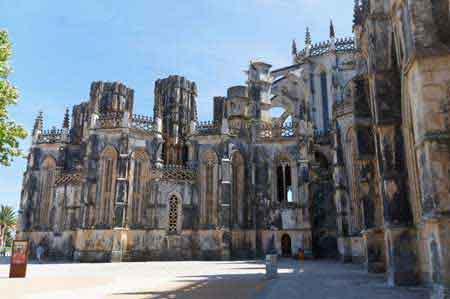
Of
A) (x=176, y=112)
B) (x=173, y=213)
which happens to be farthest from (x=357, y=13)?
(x=176, y=112)

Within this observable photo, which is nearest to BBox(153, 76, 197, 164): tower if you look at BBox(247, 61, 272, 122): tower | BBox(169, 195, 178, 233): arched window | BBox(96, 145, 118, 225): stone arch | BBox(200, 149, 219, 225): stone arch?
BBox(247, 61, 272, 122): tower

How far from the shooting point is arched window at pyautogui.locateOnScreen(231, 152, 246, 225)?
3222 centimetres

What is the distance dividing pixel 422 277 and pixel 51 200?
33.2 meters

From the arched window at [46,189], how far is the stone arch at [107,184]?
7.96m

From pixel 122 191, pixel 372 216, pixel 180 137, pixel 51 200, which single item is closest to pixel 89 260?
pixel 122 191

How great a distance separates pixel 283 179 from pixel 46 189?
73.6ft

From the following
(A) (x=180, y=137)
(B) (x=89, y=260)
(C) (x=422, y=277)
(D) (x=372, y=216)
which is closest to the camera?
(C) (x=422, y=277)

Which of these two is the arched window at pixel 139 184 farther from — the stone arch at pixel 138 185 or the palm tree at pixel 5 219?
the palm tree at pixel 5 219

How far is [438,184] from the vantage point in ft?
29.3

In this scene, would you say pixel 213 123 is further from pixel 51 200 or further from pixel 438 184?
pixel 438 184

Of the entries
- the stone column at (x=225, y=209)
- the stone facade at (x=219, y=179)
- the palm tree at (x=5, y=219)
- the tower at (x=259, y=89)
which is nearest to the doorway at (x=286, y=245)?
the stone facade at (x=219, y=179)

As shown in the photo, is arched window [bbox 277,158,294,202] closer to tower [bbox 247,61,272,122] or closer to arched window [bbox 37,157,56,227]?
tower [bbox 247,61,272,122]

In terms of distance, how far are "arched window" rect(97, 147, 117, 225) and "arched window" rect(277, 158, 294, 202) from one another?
14.2 meters

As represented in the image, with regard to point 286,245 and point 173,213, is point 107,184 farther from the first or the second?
point 286,245
